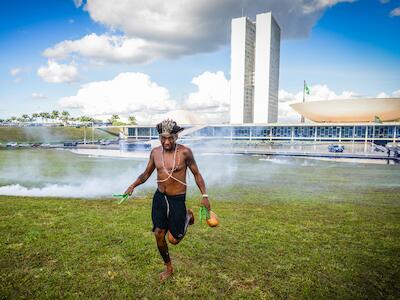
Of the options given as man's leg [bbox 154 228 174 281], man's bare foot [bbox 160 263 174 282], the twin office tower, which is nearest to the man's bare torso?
man's leg [bbox 154 228 174 281]

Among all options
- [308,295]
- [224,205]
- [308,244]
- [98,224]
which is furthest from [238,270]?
[224,205]

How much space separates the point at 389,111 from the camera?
80.4 metres

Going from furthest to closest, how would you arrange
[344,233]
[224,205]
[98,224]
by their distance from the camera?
1. [224,205]
2. [98,224]
3. [344,233]

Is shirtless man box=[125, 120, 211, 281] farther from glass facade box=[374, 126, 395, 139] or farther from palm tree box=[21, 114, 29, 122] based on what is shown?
palm tree box=[21, 114, 29, 122]

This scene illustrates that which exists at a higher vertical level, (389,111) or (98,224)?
(389,111)

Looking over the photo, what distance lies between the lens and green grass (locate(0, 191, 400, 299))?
4438mm

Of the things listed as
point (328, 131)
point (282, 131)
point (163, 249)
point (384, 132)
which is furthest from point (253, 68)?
A: point (163, 249)

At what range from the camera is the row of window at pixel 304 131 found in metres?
63.3

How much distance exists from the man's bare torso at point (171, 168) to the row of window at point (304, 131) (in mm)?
70536

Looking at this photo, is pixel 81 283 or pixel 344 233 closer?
pixel 81 283

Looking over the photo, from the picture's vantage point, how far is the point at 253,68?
126m

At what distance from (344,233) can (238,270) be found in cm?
371

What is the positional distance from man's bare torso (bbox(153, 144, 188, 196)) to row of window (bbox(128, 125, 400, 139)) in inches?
2777

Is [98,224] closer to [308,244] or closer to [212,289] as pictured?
[212,289]
